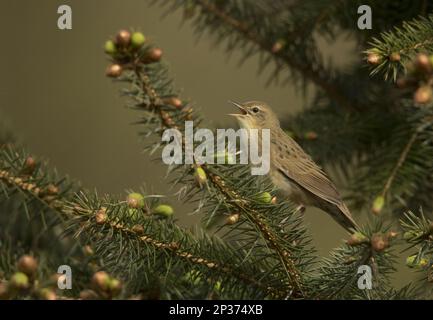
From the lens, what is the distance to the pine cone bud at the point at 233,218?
2.01m

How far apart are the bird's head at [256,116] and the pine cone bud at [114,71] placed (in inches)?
68.6

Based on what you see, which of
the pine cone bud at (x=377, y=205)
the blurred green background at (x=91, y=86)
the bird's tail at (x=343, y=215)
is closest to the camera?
the pine cone bud at (x=377, y=205)

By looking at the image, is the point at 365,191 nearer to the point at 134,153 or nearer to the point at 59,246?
the point at 59,246

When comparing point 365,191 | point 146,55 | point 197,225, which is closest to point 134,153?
point 365,191

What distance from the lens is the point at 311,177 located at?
3641mm

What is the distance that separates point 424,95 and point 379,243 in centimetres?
36

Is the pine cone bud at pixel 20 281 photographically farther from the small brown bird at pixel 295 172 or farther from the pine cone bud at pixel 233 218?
the small brown bird at pixel 295 172

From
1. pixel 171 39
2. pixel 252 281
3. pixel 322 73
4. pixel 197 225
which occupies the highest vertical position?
pixel 171 39

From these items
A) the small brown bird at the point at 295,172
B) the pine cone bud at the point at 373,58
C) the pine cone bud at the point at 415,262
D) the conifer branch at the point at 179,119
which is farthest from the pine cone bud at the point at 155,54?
the small brown bird at the point at 295,172

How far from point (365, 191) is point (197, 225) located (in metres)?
0.93

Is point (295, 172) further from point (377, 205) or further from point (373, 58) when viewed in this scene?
point (373, 58)

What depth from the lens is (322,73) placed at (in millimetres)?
3340

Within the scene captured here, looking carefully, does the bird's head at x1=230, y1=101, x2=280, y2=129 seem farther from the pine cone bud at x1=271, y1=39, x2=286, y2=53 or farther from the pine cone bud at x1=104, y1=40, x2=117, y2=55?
the pine cone bud at x1=104, y1=40, x2=117, y2=55

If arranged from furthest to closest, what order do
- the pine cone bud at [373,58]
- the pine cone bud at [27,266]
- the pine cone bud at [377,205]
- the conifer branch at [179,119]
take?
the pine cone bud at [377,205]
the pine cone bud at [373,58]
the conifer branch at [179,119]
the pine cone bud at [27,266]
